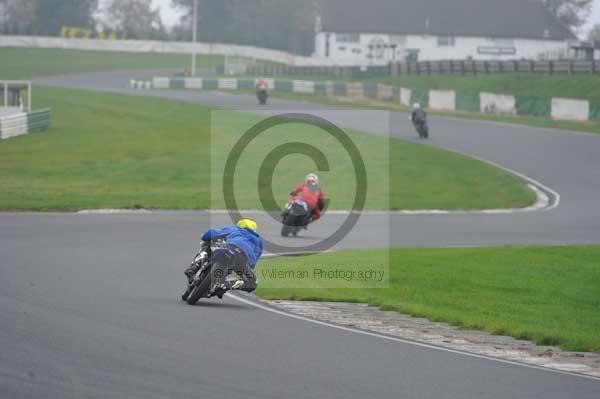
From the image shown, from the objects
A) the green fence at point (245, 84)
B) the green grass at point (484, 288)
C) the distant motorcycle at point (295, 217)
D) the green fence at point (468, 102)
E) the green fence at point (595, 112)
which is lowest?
the green grass at point (484, 288)

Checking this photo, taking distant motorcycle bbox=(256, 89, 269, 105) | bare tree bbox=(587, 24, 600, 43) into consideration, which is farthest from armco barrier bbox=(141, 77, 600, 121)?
bare tree bbox=(587, 24, 600, 43)

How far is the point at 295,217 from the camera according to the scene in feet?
70.3

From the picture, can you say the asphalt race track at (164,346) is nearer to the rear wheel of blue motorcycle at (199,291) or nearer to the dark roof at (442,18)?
the rear wheel of blue motorcycle at (199,291)

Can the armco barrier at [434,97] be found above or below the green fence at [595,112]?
above

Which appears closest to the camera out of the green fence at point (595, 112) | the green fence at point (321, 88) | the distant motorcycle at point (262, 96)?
the green fence at point (595, 112)

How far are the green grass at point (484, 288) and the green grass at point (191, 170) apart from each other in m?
9.21

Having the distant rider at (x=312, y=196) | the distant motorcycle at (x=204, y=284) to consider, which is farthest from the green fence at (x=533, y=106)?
the distant motorcycle at (x=204, y=284)

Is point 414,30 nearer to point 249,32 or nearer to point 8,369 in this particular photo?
point 249,32

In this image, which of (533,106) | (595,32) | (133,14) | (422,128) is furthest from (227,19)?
(422,128)

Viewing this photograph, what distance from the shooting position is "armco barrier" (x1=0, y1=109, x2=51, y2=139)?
127ft

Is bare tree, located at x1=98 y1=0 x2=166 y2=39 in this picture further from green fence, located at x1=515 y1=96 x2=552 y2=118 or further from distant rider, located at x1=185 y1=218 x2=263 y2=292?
distant rider, located at x1=185 y1=218 x2=263 y2=292

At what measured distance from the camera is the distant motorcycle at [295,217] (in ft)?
70.1

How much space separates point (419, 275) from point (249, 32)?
126 metres

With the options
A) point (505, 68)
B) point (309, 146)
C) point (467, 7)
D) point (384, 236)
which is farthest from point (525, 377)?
point (467, 7)
